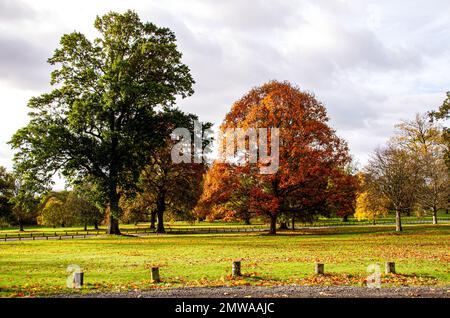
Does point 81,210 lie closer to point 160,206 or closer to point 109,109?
point 160,206

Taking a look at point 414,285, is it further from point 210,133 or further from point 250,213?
point 210,133

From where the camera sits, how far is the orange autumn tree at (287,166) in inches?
1619

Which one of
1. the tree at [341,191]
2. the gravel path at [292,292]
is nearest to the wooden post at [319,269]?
the gravel path at [292,292]

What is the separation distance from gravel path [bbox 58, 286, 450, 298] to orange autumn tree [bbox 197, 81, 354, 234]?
27.0 meters

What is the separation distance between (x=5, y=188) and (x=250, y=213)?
47068 millimetres

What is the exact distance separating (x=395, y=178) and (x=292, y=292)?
126 feet

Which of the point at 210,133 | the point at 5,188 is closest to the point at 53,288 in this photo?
the point at 210,133

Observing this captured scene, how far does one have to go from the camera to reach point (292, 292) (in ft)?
41.6

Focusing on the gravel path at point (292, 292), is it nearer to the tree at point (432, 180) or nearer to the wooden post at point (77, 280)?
the wooden post at point (77, 280)

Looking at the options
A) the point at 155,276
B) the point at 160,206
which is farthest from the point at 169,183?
the point at 155,276

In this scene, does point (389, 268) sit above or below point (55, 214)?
above

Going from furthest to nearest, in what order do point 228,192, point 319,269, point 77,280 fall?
1. point 228,192
2. point 319,269
3. point 77,280

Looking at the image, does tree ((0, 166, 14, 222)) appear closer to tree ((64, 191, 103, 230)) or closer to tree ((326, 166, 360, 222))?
tree ((64, 191, 103, 230))

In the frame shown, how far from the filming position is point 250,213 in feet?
145
